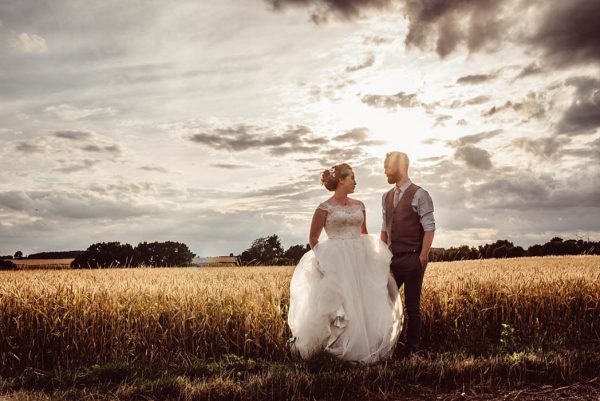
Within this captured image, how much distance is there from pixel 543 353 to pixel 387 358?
8.62ft

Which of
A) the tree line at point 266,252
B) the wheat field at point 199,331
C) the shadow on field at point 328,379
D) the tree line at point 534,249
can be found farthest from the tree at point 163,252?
the shadow on field at point 328,379

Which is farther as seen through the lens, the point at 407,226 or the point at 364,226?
the point at 364,226

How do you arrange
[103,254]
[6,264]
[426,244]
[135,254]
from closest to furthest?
[426,244]
[6,264]
[103,254]
[135,254]

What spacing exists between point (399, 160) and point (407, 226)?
0.96 m

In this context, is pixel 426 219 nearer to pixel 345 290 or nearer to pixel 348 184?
pixel 348 184

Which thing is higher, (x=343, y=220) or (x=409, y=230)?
(x=343, y=220)

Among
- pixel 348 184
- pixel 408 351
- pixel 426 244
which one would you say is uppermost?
pixel 348 184

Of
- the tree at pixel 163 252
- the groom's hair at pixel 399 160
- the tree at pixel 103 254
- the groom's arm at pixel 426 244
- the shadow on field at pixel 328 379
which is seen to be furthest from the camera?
the tree at pixel 163 252

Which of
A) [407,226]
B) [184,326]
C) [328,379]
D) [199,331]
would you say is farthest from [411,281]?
[184,326]

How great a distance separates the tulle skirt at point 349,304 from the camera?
7.37 metres

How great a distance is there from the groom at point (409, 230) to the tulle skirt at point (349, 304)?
0.21 m

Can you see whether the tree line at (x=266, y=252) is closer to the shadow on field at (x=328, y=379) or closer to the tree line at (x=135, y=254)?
the tree line at (x=135, y=254)

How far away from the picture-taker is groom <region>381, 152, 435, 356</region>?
7.29 meters

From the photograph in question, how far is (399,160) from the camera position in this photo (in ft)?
24.7
